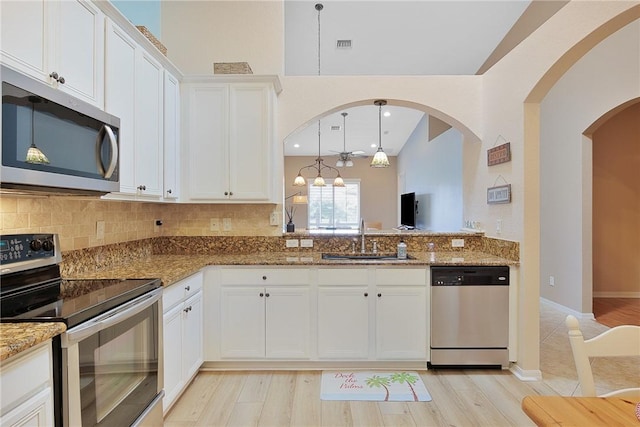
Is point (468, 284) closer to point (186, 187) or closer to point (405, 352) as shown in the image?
point (405, 352)

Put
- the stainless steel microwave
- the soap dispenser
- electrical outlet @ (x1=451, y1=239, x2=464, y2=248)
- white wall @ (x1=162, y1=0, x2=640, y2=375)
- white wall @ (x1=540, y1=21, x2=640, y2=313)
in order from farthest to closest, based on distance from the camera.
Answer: white wall @ (x1=540, y1=21, x2=640, y2=313) < electrical outlet @ (x1=451, y1=239, x2=464, y2=248) < white wall @ (x1=162, y1=0, x2=640, y2=375) < the soap dispenser < the stainless steel microwave

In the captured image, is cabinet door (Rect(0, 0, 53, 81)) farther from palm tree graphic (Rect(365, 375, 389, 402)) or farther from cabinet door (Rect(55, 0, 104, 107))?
palm tree graphic (Rect(365, 375, 389, 402))

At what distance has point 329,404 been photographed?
2.24 m

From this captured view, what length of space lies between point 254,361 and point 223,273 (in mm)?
741

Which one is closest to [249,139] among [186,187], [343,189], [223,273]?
[186,187]

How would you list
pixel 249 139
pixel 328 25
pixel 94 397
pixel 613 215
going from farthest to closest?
1. pixel 613 215
2. pixel 328 25
3. pixel 249 139
4. pixel 94 397

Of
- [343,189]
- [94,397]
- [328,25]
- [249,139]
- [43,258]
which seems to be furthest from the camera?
[343,189]

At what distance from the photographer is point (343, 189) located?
993 centimetres

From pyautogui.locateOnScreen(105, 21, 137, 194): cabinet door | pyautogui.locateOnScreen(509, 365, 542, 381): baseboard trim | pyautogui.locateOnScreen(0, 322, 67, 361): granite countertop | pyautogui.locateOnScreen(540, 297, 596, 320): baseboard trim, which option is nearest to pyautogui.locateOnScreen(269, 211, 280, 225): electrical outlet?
pyautogui.locateOnScreen(105, 21, 137, 194): cabinet door

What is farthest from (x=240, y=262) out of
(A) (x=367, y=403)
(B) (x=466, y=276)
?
(B) (x=466, y=276)

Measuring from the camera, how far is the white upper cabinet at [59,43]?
4.38 ft

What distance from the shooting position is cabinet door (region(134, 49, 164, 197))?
2.23 m

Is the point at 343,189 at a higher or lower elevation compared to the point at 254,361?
higher

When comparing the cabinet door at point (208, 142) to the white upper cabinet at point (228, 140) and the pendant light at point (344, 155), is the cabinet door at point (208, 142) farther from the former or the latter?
the pendant light at point (344, 155)
